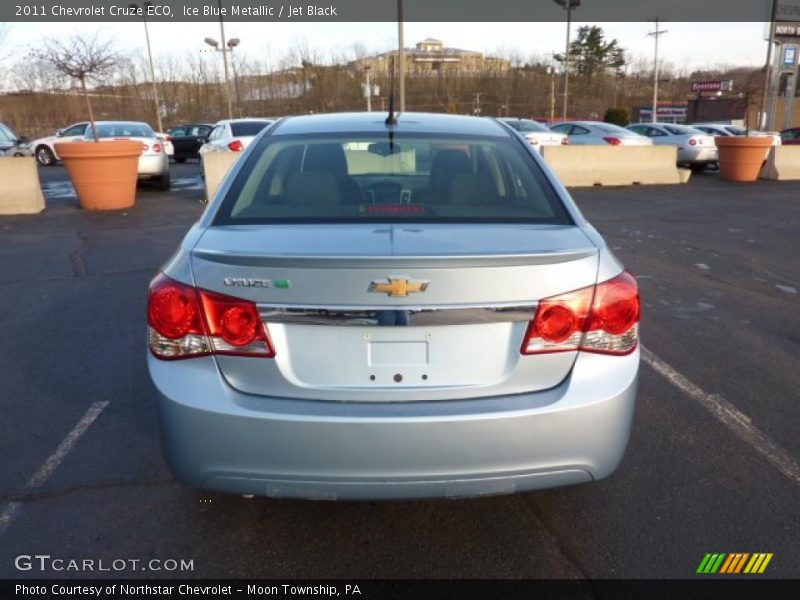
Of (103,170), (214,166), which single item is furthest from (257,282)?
(214,166)

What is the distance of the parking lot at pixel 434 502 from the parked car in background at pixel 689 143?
14.9m

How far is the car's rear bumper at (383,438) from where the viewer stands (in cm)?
216

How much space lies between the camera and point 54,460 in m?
3.27

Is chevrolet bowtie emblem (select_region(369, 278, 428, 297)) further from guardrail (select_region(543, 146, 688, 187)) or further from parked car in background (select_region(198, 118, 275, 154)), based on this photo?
guardrail (select_region(543, 146, 688, 187))

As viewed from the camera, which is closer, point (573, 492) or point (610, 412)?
point (610, 412)

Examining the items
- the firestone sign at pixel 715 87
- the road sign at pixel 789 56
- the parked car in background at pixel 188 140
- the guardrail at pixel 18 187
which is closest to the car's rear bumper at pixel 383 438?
the guardrail at pixel 18 187

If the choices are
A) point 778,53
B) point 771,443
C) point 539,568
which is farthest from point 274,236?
point 778,53

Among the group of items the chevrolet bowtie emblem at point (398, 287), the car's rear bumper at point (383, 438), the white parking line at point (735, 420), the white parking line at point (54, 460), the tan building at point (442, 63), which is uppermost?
the tan building at point (442, 63)

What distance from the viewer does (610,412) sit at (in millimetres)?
2283

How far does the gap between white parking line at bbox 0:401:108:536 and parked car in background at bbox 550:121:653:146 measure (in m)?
16.3

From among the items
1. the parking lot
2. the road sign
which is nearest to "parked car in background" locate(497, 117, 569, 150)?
the parking lot

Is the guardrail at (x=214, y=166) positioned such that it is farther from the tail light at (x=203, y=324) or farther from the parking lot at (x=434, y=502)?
the tail light at (x=203, y=324)

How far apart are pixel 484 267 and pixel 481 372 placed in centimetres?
36
